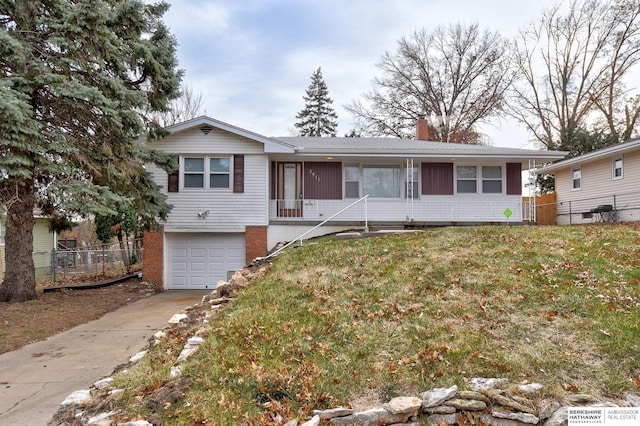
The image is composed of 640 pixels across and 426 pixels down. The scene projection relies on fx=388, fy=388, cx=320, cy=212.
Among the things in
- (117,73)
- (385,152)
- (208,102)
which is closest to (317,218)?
(385,152)

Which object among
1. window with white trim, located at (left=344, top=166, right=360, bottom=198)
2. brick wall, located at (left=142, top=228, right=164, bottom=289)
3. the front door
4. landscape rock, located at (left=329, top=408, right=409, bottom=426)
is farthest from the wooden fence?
landscape rock, located at (left=329, top=408, right=409, bottom=426)

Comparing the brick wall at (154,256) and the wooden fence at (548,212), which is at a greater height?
the wooden fence at (548,212)

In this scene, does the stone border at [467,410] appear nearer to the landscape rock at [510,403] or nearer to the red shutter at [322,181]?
the landscape rock at [510,403]

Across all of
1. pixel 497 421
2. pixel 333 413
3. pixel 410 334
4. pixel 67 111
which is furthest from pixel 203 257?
pixel 497 421

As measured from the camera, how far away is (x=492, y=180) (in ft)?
45.6

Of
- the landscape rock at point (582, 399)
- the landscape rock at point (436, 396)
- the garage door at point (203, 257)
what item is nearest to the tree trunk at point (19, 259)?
the garage door at point (203, 257)

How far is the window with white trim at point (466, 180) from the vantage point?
13867mm

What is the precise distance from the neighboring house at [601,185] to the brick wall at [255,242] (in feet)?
43.6

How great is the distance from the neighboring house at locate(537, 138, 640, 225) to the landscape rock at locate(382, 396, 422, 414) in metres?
15.5

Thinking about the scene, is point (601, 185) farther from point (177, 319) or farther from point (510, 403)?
point (177, 319)

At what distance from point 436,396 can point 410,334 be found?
1123 millimetres

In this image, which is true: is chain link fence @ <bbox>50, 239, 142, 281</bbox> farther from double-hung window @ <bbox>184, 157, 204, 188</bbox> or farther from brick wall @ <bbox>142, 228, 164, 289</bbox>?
double-hung window @ <bbox>184, 157, 204, 188</bbox>

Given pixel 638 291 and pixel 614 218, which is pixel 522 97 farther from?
pixel 638 291

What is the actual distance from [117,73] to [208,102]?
17.1 metres
